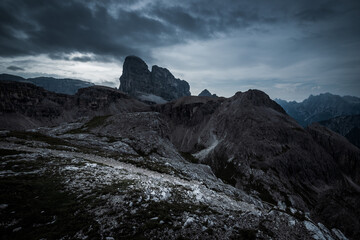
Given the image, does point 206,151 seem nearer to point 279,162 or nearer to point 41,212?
point 279,162

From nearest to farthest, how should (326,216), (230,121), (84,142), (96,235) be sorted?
(96,235) < (84,142) < (326,216) < (230,121)

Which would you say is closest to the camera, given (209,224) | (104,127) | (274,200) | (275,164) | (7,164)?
(209,224)

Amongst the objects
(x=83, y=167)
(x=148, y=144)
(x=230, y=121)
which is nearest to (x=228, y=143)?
(x=230, y=121)

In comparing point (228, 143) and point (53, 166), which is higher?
point (53, 166)

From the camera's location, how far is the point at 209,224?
40.7 feet

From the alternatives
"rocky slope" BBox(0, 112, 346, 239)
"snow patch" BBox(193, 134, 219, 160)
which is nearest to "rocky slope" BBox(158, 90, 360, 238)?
"snow patch" BBox(193, 134, 219, 160)

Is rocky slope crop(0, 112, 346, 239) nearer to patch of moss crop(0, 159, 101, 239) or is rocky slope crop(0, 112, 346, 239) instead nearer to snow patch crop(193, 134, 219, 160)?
patch of moss crop(0, 159, 101, 239)

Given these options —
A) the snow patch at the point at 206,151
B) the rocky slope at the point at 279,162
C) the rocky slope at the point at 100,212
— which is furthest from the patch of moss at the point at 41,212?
the snow patch at the point at 206,151

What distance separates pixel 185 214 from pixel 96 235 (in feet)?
23.4

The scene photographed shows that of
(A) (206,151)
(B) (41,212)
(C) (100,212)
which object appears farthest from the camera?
(A) (206,151)

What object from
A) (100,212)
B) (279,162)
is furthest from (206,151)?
(100,212)

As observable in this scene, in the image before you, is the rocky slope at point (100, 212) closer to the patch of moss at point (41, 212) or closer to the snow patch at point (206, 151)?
the patch of moss at point (41, 212)

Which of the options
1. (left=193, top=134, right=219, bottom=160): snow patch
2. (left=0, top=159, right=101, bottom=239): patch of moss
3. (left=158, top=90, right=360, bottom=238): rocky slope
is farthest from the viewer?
(left=193, top=134, right=219, bottom=160): snow patch

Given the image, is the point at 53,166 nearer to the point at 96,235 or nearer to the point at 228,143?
the point at 96,235
